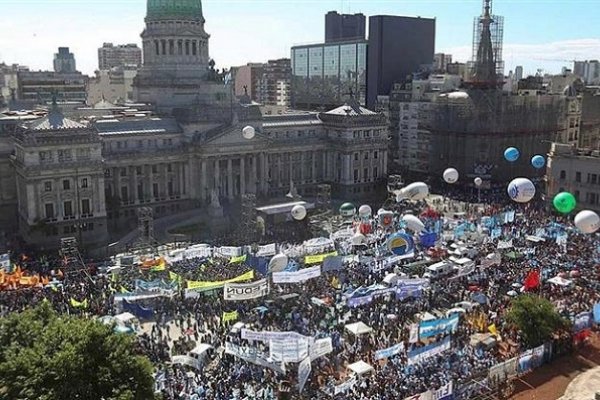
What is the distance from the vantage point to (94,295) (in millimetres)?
55844

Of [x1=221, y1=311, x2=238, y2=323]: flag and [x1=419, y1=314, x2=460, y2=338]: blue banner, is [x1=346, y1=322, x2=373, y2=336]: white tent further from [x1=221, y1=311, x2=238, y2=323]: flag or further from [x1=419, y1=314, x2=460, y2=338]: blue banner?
[x1=221, y1=311, x2=238, y2=323]: flag

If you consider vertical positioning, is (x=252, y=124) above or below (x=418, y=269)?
above

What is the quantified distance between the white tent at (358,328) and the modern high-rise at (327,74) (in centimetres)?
10471

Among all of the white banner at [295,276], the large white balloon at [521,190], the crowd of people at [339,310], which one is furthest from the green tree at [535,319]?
the white banner at [295,276]

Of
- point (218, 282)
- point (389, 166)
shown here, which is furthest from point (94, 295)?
point (389, 166)

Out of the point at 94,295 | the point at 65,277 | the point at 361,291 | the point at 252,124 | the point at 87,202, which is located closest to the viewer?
the point at 361,291

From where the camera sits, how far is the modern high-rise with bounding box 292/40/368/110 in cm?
15175

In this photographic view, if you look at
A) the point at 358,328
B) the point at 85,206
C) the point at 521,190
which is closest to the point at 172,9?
the point at 85,206

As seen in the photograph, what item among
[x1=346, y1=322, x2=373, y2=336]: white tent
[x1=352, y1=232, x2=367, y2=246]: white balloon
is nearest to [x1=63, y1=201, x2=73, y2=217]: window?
[x1=352, y1=232, x2=367, y2=246]: white balloon

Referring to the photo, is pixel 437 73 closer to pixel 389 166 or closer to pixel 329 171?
pixel 389 166

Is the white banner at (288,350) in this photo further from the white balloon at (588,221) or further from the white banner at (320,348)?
the white balloon at (588,221)

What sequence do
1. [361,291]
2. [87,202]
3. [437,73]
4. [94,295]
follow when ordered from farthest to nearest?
[437,73], [87,202], [94,295], [361,291]

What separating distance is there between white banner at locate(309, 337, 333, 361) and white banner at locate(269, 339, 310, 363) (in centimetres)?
56

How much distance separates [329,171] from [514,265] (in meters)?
47.1
